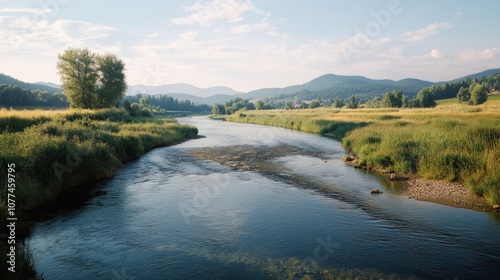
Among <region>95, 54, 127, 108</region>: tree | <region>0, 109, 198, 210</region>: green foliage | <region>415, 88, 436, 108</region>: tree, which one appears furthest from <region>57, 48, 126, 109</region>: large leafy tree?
<region>415, 88, 436, 108</region>: tree

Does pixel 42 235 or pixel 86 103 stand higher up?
pixel 86 103

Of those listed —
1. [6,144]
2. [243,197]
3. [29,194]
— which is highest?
[6,144]

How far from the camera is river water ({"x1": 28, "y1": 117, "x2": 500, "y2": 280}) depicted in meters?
9.72

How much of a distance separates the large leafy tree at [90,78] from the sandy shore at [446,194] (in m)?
57.1

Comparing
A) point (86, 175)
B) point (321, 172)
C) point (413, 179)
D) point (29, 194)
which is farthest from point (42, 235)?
point (413, 179)

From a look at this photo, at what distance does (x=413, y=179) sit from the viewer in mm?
20406

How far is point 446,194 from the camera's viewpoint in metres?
16.8

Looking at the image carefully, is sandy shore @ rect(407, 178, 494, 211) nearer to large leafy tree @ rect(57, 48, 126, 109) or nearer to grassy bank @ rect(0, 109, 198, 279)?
grassy bank @ rect(0, 109, 198, 279)

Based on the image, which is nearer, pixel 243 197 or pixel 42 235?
pixel 42 235

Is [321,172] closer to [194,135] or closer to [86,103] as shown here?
[194,135]

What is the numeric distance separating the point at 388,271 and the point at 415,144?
1787 cm

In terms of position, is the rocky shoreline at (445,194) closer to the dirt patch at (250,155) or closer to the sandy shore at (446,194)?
the sandy shore at (446,194)

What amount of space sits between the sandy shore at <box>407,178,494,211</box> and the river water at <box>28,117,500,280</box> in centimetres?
77

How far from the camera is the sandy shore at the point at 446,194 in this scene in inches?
605
